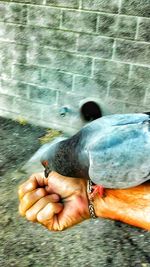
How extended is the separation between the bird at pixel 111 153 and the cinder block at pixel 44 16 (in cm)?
160

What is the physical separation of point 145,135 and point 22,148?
6.38 feet

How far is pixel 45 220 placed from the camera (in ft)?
8.93

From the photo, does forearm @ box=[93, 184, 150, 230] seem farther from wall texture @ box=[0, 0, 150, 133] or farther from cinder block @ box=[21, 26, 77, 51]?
cinder block @ box=[21, 26, 77, 51]

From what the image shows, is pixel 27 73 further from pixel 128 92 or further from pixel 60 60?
pixel 128 92

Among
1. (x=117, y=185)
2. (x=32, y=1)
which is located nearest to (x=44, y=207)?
(x=117, y=185)

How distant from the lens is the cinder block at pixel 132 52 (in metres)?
3.57

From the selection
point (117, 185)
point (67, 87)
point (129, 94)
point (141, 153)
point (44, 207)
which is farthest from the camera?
point (67, 87)

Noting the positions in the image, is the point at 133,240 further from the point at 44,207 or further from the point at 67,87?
the point at 67,87

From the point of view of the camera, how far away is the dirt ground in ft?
8.16

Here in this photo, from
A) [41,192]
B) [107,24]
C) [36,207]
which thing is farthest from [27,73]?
[36,207]

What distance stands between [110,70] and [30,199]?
169 centimetres

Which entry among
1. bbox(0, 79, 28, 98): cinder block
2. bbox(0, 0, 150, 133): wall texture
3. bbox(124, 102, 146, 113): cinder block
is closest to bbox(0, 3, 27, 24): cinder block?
bbox(0, 0, 150, 133): wall texture

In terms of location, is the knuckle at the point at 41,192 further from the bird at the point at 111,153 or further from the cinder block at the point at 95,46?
the cinder block at the point at 95,46

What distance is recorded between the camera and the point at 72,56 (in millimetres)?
3953
